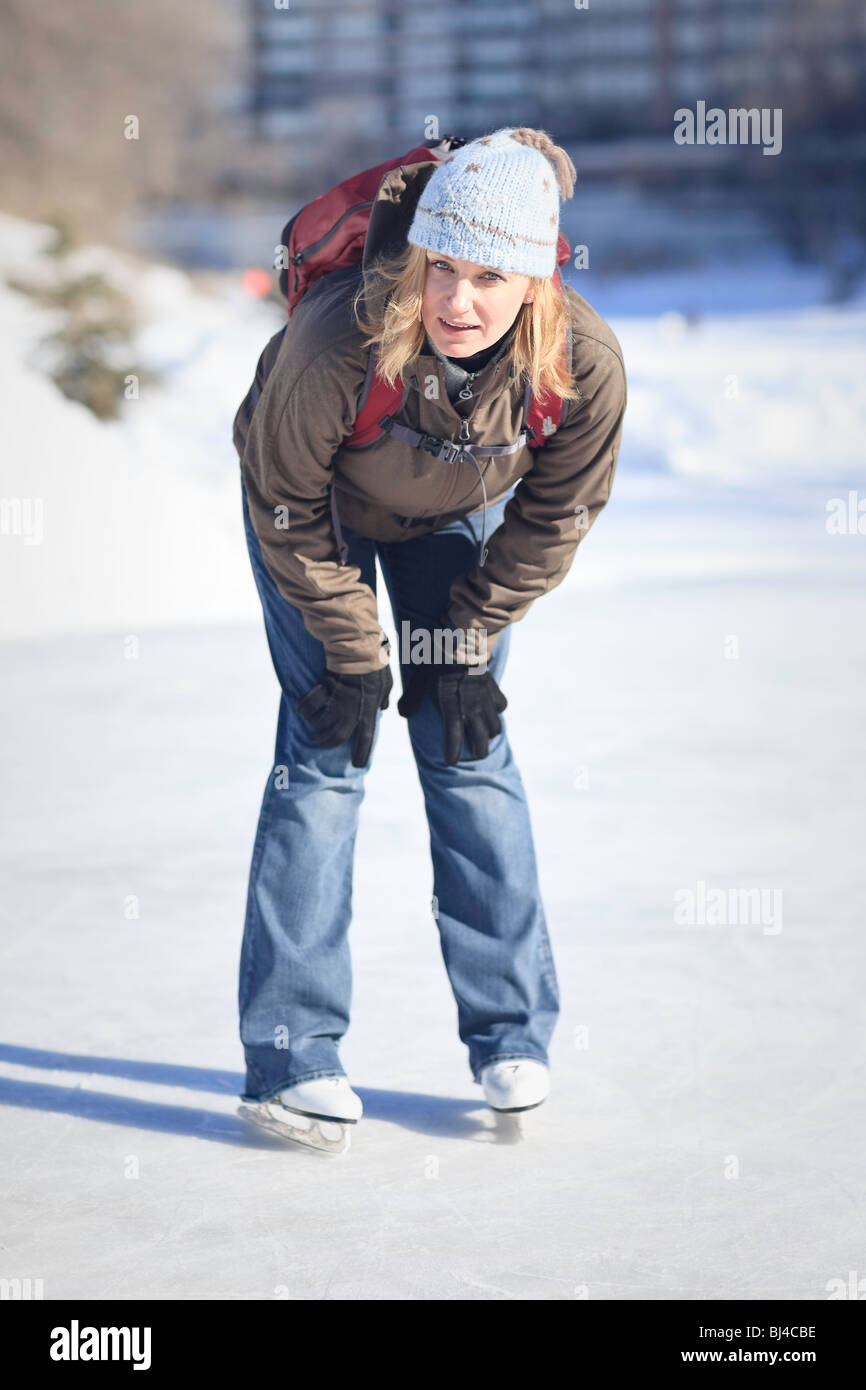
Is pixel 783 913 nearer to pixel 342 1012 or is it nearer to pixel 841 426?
pixel 342 1012

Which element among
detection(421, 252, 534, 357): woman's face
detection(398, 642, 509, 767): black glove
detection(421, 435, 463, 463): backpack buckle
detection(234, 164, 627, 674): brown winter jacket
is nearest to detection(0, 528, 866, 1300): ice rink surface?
detection(398, 642, 509, 767): black glove

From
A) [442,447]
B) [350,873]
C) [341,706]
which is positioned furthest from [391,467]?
[350,873]

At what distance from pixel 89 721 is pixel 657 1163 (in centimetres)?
262

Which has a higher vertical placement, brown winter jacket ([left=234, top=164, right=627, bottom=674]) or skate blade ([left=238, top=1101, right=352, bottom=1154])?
brown winter jacket ([left=234, top=164, right=627, bottom=674])

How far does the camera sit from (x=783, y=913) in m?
3.04

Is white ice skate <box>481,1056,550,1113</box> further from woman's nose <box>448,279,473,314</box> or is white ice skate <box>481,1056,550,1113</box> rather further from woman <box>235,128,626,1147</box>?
woman's nose <box>448,279,473,314</box>

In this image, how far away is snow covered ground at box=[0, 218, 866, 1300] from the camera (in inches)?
75.5

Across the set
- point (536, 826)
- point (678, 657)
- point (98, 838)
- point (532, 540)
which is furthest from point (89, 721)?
point (532, 540)

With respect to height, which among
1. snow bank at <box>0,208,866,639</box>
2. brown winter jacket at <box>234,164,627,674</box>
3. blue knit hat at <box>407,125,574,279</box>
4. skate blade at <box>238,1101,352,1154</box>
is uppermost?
blue knit hat at <box>407,125,574,279</box>

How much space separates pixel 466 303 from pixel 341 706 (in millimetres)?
528

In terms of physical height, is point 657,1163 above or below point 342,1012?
below

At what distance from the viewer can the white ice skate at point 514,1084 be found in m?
2.17

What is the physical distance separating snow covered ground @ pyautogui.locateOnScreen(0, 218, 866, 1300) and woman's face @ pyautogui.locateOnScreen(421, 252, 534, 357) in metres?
0.99

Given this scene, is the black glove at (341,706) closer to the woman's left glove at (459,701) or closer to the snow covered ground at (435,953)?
the woman's left glove at (459,701)
